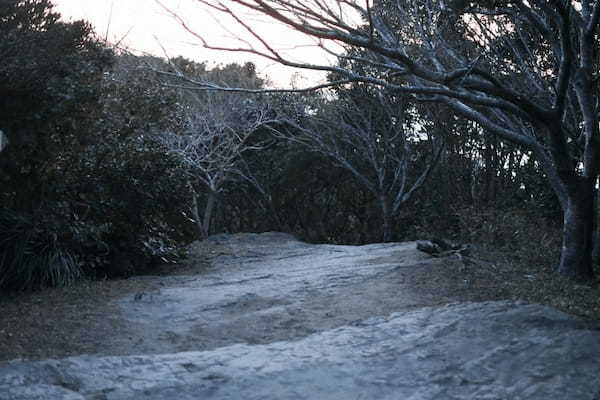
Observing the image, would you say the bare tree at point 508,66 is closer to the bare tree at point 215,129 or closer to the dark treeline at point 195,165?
the dark treeline at point 195,165

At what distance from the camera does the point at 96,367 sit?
5.29m

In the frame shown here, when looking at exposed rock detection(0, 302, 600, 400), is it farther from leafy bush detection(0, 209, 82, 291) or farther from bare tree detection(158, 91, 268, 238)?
bare tree detection(158, 91, 268, 238)

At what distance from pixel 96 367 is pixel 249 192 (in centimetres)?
1374

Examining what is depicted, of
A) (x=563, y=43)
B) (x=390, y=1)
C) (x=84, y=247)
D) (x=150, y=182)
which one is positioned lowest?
(x=84, y=247)

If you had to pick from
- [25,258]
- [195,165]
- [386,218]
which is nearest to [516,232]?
[386,218]

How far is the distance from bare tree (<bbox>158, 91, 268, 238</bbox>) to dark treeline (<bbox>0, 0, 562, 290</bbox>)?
67mm

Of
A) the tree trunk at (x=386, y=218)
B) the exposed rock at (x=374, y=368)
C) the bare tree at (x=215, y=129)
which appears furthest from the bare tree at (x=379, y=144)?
the exposed rock at (x=374, y=368)

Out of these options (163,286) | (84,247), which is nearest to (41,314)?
(163,286)

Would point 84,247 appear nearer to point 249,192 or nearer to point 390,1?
point 390,1

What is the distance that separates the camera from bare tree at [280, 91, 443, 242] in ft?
51.9

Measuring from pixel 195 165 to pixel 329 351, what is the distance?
33.4ft

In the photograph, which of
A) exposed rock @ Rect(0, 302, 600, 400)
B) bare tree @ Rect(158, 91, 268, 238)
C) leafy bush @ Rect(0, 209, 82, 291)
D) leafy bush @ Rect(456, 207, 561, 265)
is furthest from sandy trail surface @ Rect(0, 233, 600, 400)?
bare tree @ Rect(158, 91, 268, 238)

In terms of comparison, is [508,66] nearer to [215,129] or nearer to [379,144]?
[379,144]

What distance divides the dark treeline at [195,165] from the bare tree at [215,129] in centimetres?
7
